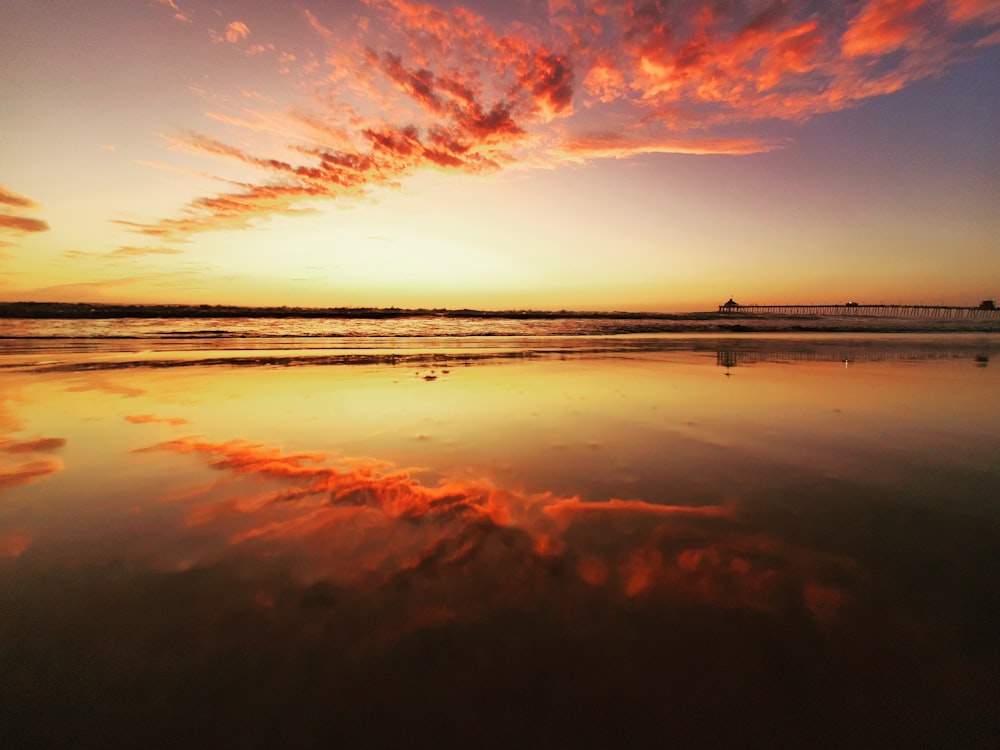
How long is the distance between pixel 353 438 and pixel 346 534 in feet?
7.45

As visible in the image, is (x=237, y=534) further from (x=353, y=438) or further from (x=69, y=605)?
(x=353, y=438)

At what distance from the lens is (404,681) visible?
1.76 m

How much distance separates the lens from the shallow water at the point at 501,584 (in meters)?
1.62

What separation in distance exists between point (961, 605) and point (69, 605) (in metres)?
4.36

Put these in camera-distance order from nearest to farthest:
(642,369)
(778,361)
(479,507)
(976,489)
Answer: (479,507) → (976,489) → (642,369) → (778,361)

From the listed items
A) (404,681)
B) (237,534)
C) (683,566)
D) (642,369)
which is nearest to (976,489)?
(683,566)

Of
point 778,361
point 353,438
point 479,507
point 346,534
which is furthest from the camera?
A: point 778,361

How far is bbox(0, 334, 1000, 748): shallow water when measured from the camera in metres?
1.62

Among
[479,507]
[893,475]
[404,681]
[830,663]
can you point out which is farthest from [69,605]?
[893,475]

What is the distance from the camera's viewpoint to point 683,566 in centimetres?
252

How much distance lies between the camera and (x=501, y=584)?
2.37 m

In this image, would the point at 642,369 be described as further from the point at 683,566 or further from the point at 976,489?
the point at 683,566

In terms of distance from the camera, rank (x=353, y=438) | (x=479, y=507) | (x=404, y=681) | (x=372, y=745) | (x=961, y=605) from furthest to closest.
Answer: (x=353, y=438)
(x=479, y=507)
(x=961, y=605)
(x=404, y=681)
(x=372, y=745)

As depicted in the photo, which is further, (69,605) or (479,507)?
(479,507)
